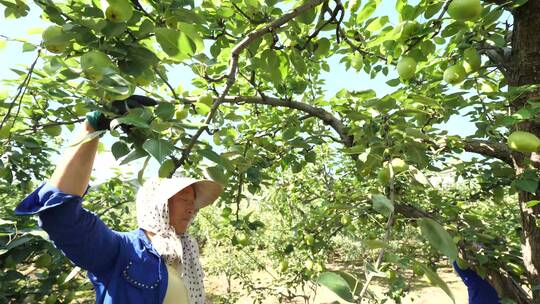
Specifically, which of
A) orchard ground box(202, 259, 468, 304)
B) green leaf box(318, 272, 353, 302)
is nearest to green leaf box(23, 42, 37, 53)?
green leaf box(318, 272, 353, 302)

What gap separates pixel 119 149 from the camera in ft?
3.39

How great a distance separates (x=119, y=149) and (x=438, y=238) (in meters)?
0.87

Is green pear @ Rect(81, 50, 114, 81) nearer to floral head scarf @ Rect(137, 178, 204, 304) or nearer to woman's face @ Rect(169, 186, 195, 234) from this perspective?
floral head scarf @ Rect(137, 178, 204, 304)

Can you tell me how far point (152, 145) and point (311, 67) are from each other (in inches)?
86.3

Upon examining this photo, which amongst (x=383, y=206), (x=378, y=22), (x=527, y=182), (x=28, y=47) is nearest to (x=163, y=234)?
(x=28, y=47)

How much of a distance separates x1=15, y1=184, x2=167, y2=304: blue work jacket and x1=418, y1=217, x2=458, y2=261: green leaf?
123 cm

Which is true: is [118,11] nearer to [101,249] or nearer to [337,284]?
[337,284]

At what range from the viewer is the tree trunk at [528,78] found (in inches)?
72.5

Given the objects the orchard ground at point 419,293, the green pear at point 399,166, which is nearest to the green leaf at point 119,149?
the green pear at point 399,166

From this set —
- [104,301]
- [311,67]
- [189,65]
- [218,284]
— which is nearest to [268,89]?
[311,67]

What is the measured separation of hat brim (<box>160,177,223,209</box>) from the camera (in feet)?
6.30

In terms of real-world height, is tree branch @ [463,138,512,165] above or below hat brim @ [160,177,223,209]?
above

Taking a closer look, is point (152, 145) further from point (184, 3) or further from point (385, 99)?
point (385, 99)

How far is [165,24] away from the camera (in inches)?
47.2
